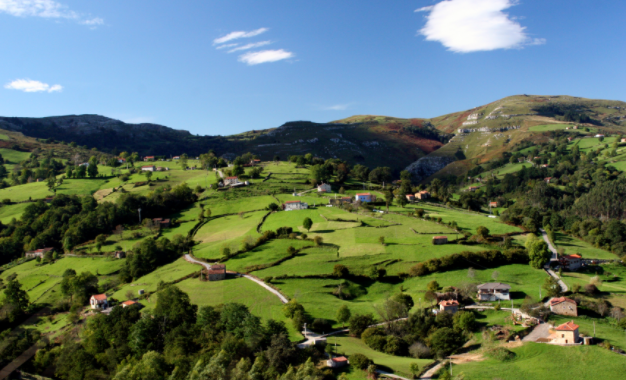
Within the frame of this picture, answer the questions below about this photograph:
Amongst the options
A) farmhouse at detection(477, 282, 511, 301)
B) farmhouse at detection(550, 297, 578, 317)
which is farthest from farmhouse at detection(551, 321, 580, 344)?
farmhouse at detection(477, 282, 511, 301)

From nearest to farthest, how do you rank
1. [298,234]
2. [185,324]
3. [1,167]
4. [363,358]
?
[363,358]
[185,324]
[298,234]
[1,167]

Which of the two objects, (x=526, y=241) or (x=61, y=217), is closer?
(x=526, y=241)

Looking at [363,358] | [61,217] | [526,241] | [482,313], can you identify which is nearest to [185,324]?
[363,358]

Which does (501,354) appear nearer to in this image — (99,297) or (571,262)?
(571,262)

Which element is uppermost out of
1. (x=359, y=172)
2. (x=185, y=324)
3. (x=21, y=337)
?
(x=359, y=172)

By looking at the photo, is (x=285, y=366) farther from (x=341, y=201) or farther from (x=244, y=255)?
(x=341, y=201)

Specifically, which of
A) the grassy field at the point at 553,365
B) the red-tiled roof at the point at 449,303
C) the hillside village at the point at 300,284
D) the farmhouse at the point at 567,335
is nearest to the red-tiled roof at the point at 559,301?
the hillside village at the point at 300,284

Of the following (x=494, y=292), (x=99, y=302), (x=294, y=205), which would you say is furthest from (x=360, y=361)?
(x=294, y=205)
